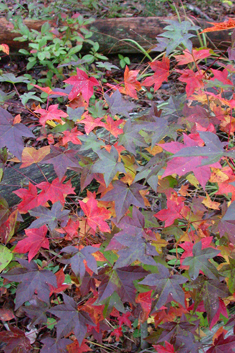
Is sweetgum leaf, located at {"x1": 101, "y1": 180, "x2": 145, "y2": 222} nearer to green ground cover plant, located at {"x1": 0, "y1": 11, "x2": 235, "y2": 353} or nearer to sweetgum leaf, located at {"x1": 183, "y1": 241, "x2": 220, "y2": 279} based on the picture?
green ground cover plant, located at {"x1": 0, "y1": 11, "x2": 235, "y2": 353}

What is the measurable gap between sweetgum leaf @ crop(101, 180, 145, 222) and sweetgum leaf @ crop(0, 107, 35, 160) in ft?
1.33

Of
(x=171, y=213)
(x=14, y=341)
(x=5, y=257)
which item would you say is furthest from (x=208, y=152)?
(x=14, y=341)

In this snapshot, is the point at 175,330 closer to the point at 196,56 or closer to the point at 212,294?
the point at 212,294

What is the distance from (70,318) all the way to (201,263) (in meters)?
0.60

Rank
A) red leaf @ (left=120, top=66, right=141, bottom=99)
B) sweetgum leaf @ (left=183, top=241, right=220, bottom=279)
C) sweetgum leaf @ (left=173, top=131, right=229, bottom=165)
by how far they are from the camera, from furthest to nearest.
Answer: red leaf @ (left=120, top=66, right=141, bottom=99), sweetgum leaf @ (left=183, top=241, right=220, bottom=279), sweetgum leaf @ (left=173, top=131, right=229, bottom=165)

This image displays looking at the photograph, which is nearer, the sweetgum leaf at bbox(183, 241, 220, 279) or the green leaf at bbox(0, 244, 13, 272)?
the sweetgum leaf at bbox(183, 241, 220, 279)

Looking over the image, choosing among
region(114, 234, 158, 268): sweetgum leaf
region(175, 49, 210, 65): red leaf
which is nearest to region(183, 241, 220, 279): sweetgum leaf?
region(114, 234, 158, 268): sweetgum leaf

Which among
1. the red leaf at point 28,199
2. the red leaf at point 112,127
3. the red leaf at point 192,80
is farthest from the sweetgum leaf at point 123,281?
the red leaf at point 192,80

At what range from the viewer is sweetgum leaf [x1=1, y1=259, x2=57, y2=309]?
1.08 m

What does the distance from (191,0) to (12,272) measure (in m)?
4.86

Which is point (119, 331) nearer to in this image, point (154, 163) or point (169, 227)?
point (169, 227)

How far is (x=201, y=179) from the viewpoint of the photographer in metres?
0.96

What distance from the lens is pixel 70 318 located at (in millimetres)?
1110

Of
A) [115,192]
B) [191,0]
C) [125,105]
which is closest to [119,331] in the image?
[115,192]
